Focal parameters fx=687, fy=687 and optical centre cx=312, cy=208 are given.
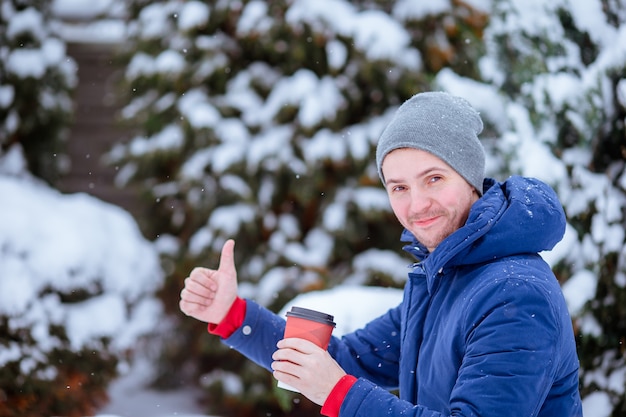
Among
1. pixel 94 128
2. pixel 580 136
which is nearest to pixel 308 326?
pixel 580 136

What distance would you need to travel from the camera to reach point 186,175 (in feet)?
15.6

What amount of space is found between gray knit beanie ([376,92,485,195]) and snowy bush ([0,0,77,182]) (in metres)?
4.09

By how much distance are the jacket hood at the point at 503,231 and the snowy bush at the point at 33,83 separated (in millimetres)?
4316

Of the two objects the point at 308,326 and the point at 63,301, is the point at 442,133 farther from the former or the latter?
the point at 63,301

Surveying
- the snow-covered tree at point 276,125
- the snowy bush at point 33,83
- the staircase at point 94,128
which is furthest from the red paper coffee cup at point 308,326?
the staircase at point 94,128

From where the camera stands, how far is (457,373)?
1.45m

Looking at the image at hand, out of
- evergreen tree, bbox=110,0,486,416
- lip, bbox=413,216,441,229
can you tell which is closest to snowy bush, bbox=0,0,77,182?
evergreen tree, bbox=110,0,486,416

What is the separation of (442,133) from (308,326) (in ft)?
1.77

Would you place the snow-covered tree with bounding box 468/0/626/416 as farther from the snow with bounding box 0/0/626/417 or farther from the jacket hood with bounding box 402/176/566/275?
the jacket hood with bounding box 402/176/566/275

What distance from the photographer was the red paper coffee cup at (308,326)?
1.57m

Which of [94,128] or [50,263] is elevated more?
[50,263]

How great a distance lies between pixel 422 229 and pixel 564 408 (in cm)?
50

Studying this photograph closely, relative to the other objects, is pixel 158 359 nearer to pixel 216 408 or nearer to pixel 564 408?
pixel 216 408

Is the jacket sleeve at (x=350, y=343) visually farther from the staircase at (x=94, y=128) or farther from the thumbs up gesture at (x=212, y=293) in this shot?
the staircase at (x=94, y=128)
